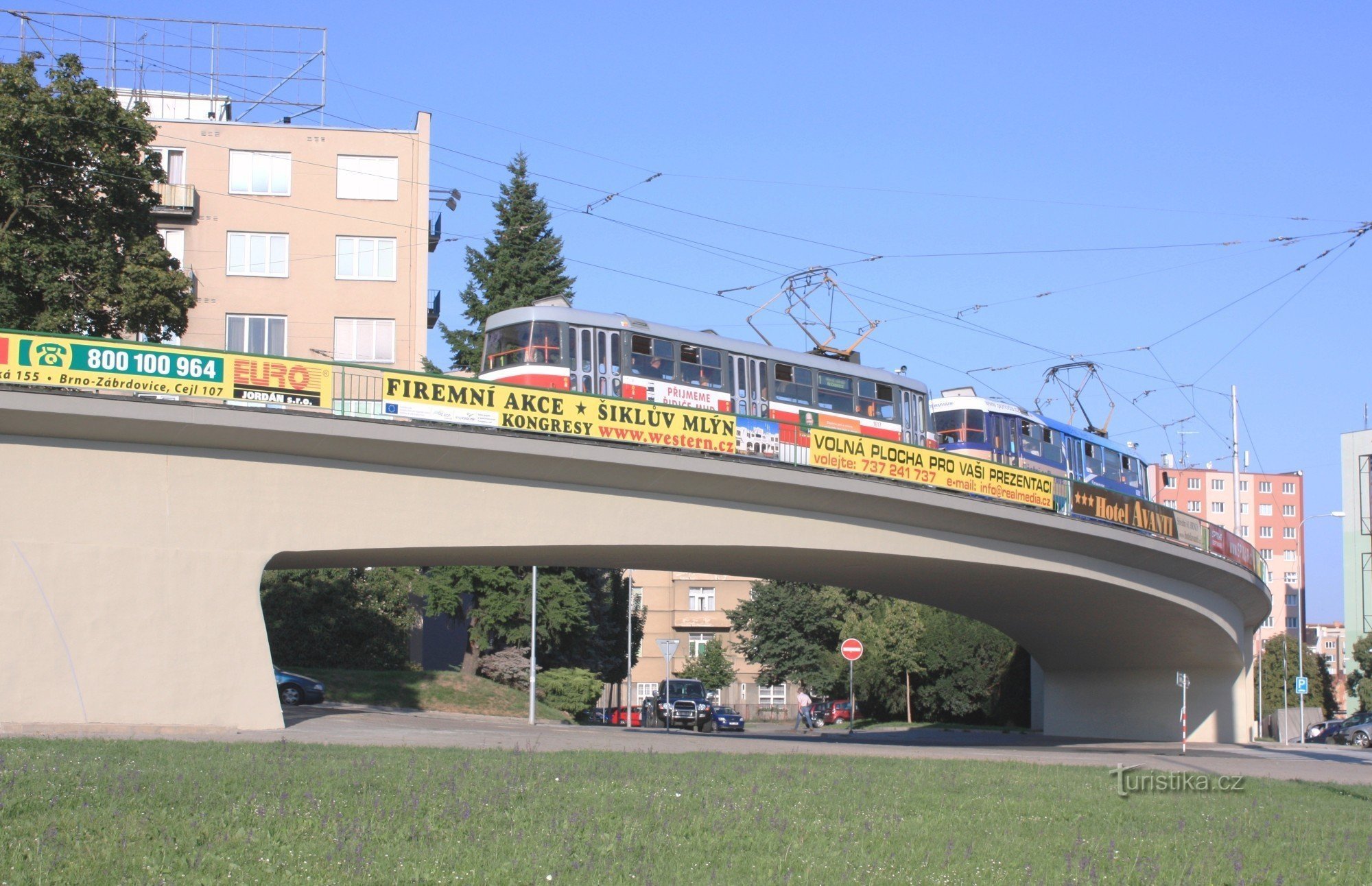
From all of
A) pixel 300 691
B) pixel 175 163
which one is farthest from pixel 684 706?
pixel 175 163

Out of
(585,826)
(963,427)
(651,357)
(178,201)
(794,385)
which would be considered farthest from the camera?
(178,201)

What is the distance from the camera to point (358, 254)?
46.6m

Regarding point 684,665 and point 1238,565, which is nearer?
point 1238,565

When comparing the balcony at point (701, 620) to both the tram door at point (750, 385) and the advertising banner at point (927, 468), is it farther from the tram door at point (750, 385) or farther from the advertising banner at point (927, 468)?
the advertising banner at point (927, 468)

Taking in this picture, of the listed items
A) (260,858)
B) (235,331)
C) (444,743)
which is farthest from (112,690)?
(235,331)

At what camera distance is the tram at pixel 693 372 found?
1121 inches

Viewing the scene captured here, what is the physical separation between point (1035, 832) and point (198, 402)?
15.5 metres

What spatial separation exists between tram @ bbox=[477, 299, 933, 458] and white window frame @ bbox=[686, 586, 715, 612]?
6200cm

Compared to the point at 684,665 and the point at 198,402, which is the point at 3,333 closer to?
the point at 198,402

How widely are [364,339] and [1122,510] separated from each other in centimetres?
2712

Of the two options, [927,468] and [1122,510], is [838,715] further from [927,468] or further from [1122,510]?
[927,468]

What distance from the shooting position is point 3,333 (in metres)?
21.0

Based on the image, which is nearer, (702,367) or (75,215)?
(702,367)

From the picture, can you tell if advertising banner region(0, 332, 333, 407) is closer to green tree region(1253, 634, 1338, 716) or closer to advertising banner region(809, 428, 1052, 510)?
advertising banner region(809, 428, 1052, 510)
